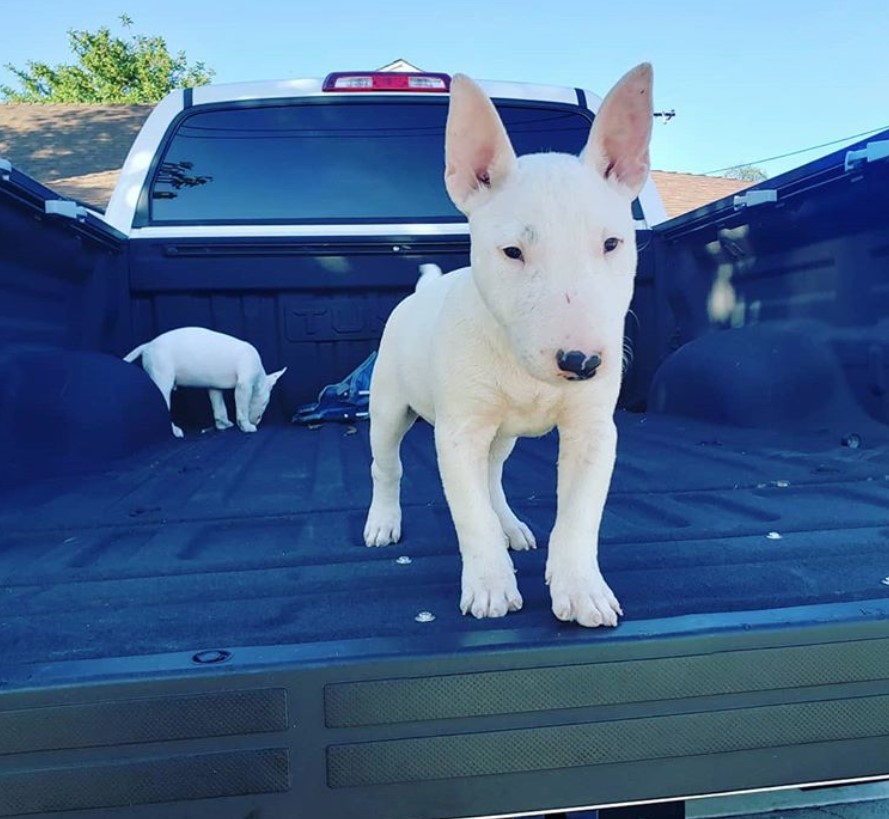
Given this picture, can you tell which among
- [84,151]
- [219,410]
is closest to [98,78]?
[84,151]

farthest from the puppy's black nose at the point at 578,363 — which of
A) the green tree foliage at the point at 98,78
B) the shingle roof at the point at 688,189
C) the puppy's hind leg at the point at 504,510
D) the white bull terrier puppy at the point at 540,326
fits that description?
the green tree foliage at the point at 98,78

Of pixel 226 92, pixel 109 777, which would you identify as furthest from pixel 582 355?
pixel 226 92

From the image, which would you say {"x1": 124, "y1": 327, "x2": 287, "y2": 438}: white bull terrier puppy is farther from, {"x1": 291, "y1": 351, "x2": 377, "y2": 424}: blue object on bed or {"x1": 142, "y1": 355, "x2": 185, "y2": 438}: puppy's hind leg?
{"x1": 291, "y1": 351, "x2": 377, "y2": 424}: blue object on bed

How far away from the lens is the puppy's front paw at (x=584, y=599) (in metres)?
1.44

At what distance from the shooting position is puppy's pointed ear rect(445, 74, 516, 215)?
167cm

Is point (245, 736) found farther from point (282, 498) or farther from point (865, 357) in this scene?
point (865, 357)

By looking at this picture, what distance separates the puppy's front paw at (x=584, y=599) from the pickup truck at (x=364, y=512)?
4 centimetres

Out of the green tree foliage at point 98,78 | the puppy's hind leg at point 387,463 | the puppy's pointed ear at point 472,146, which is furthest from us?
the green tree foliage at point 98,78

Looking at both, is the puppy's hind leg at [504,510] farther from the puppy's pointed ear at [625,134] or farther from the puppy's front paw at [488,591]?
the puppy's pointed ear at [625,134]

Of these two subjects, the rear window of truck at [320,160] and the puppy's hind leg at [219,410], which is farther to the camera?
the puppy's hind leg at [219,410]

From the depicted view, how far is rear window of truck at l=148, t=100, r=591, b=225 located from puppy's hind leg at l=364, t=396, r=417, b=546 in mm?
2411

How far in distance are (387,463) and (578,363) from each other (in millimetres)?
1072

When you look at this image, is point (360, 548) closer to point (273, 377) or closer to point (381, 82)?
point (273, 377)

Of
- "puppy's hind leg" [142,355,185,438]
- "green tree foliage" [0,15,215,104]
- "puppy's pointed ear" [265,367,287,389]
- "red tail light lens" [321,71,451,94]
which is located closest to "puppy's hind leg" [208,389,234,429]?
"puppy's pointed ear" [265,367,287,389]
